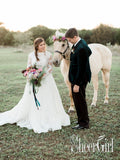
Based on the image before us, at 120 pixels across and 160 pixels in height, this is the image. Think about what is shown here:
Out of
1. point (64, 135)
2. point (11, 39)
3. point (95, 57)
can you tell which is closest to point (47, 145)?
point (64, 135)

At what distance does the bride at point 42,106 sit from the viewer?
4.68m

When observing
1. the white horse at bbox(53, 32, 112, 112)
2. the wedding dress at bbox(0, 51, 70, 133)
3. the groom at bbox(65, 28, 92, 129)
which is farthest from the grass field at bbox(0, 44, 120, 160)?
the white horse at bbox(53, 32, 112, 112)

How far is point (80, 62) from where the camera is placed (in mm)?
4086

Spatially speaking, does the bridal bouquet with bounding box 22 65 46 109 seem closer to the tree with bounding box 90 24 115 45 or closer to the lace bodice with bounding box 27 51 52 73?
the lace bodice with bounding box 27 51 52 73

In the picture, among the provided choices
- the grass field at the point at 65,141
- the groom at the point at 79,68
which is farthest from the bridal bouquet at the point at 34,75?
the grass field at the point at 65,141

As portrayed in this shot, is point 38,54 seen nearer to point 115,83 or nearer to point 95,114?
point 95,114

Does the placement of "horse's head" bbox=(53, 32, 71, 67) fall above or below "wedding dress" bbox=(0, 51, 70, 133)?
above

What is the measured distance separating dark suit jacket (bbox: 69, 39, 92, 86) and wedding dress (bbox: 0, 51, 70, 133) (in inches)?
30.9

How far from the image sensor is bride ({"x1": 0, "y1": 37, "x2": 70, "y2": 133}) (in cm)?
468

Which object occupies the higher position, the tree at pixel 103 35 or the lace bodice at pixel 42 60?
the tree at pixel 103 35

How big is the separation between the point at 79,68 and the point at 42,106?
137 centimetres

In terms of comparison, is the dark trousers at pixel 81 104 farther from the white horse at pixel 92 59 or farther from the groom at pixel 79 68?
the white horse at pixel 92 59

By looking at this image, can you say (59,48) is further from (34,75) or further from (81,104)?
(81,104)

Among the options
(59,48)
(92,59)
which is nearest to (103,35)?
(92,59)
